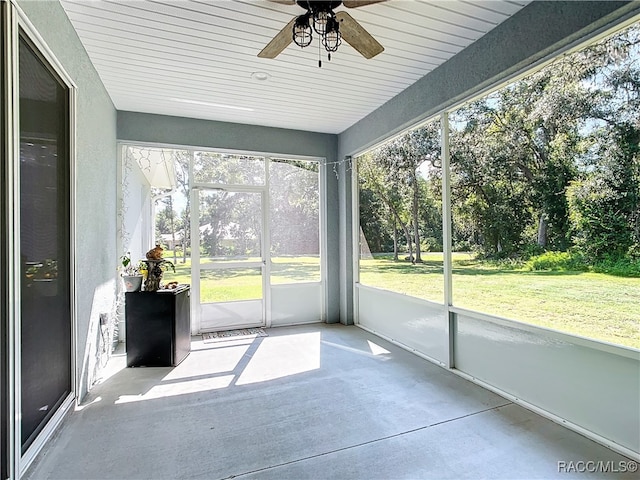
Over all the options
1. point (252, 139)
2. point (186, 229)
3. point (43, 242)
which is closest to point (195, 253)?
point (186, 229)

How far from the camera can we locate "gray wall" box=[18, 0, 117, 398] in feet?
7.67

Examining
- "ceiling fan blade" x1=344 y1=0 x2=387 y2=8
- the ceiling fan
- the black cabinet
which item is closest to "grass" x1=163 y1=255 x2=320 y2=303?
the black cabinet

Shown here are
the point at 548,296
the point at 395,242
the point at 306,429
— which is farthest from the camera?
the point at 395,242

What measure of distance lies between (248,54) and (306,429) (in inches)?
Result: 116

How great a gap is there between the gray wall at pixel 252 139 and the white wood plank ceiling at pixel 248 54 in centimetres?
16

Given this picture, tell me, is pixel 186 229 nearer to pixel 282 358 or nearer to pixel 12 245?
pixel 282 358

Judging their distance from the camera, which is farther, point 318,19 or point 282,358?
point 282,358

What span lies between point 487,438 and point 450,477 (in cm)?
50

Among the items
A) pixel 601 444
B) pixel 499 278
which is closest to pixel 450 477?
pixel 601 444

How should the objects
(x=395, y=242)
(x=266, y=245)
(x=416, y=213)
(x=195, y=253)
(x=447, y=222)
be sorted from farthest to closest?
(x=266, y=245) → (x=195, y=253) → (x=395, y=242) → (x=416, y=213) → (x=447, y=222)

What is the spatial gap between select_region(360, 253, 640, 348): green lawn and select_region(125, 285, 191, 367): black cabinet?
103 inches

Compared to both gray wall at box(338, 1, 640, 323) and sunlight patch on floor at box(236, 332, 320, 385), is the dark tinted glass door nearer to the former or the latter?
sunlight patch on floor at box(236, 332, 320, 385)

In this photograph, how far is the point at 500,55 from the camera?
8.84ft

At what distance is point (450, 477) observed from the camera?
1.84m
